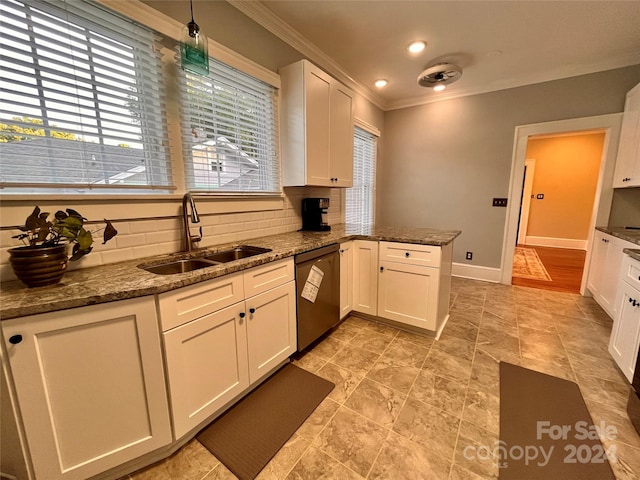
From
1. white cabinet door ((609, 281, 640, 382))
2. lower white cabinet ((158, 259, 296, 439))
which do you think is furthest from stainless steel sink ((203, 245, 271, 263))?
white cabinet door ((609, 281, 640, 382))

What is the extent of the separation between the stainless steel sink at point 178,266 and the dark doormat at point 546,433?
190 centimetres

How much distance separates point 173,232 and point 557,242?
25.8 feet

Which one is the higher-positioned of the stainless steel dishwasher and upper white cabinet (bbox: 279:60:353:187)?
upper white cabinet (bbox: 279:60:353:187)

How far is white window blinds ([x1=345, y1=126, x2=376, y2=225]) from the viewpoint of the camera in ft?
12.3

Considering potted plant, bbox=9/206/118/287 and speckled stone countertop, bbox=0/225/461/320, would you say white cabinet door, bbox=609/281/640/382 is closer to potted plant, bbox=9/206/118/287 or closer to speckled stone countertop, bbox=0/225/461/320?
speckled stone countertop, bbox=0/225/461/320

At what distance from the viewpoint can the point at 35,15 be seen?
1.19 m

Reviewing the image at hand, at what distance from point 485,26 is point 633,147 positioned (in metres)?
2.08

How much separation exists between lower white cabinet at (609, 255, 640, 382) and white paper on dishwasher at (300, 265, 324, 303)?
2.06 metres

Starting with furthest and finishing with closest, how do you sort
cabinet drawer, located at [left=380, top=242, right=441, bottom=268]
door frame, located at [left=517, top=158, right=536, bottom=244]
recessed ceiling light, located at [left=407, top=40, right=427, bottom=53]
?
door frame, located at [left=517, top=158, right=536, bottom=244] < recessed ceiling light, located at [left=407, top=40, right=427, bottom=53] < cabinet drawer, located at [left=380, top=242, right=441, bottom=268]

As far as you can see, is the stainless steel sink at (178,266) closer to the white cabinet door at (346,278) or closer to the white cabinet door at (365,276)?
the white cabinet door at (346,278)

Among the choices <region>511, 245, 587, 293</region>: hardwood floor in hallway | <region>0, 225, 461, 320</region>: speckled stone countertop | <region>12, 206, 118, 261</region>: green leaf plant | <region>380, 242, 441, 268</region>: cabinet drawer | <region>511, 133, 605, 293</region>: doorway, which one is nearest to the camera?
<region>0, 225, 461, 320</region>: speckled stone countertop

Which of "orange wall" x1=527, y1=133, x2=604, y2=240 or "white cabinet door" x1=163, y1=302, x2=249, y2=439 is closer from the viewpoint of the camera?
"white cabinet door" x1=163, y1=302, x2=249, y2=439

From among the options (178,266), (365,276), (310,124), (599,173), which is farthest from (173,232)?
(599,173)

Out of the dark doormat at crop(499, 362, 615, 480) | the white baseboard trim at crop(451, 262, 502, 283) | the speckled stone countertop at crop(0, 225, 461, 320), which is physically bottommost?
the dark doormat at crop(499, 362, 615, 480)
